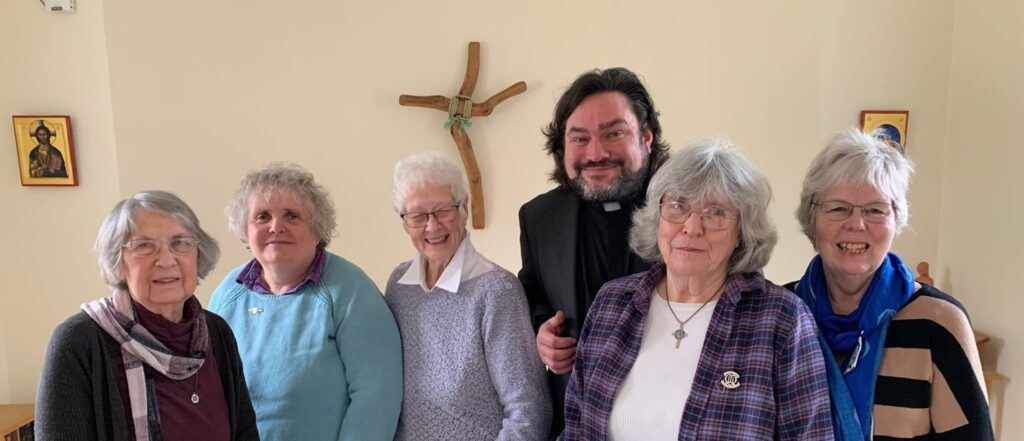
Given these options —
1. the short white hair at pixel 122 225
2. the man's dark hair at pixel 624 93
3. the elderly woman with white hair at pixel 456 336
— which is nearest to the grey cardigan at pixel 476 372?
the elderly woman with white hair at pixel 456 336

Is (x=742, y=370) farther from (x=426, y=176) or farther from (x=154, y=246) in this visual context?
(x=154, y=246)

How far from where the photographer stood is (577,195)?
1639 mm

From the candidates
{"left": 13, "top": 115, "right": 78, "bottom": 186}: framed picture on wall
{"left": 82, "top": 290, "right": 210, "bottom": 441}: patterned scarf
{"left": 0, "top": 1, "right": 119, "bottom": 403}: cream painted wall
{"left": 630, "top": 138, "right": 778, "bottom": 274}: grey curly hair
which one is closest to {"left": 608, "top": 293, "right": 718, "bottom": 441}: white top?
{"left": 630, "top": 138, "right": 778, "bottom": 274}: grey curly hair

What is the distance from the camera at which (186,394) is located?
1.19m

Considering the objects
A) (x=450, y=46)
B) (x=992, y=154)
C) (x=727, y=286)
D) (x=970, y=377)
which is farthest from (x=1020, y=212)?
(x=450, y=46)

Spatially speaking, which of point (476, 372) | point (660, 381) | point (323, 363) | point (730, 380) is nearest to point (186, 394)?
point (323, 363)

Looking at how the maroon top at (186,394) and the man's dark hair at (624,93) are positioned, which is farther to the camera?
the man's dark hair at (624,93)

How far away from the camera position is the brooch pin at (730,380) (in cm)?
111

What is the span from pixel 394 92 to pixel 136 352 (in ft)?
6.55

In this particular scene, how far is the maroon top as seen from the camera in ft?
3.79

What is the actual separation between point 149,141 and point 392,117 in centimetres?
114

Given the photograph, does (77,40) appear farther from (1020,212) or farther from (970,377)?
(1020,212)

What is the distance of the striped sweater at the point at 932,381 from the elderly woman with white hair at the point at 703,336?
17cm

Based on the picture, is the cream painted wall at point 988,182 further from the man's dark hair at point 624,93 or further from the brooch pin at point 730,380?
the brooch pin at point 730,380
